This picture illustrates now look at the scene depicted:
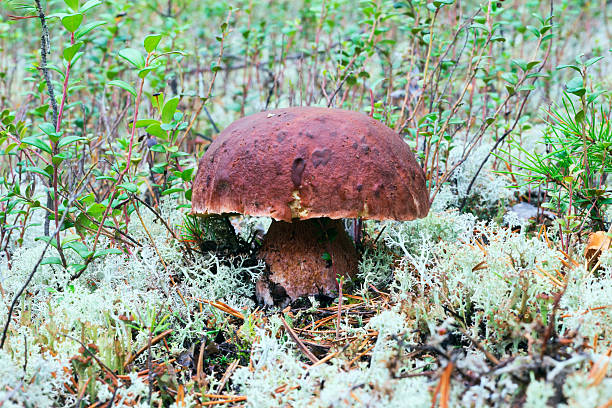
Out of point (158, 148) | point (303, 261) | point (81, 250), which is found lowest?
point (303, 261)

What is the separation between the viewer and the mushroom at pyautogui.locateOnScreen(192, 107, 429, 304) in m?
1.80

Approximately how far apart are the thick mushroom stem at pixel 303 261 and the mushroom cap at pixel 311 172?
1.22 feet

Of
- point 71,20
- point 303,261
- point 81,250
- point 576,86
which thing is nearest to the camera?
point 71,20

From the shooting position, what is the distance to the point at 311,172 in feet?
5.92

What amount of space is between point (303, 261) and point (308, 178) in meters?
0.52

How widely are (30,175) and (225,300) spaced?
1721mm

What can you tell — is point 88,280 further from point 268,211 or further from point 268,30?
point 268,30

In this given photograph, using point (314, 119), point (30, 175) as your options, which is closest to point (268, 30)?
point (30, 175)

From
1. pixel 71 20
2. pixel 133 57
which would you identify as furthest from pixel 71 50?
pixel 133 57

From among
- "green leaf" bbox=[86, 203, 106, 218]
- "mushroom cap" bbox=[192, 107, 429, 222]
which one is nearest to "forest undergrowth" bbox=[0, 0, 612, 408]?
"green leaf" bbox=[86, 203, 106, 218]

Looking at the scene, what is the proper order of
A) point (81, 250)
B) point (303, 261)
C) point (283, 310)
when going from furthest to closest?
1. point (303, 261)
2. point (283, 310)
3. point (81, 250)

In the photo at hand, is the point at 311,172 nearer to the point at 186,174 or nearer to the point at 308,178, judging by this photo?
the point at 308,178

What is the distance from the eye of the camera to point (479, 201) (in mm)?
3215

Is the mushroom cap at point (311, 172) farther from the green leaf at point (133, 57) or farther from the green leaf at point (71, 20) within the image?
the green leaf at point (71, 20)
